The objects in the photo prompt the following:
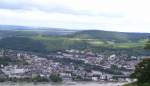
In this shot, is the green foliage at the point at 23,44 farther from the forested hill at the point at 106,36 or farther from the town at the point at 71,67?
the forested hill at the point at 106,36

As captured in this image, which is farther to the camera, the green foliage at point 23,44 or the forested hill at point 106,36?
the forested hill at point 106,36

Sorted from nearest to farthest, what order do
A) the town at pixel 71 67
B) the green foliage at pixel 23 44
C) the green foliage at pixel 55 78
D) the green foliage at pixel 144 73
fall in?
1. the green foliage at pixel 144 73
2. the green foliage at pixel 55 78
3. the town at pixel 71 67
4. the green foliage at pixel 23 44

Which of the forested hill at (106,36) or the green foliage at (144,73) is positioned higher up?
the green foliage at (144,73)

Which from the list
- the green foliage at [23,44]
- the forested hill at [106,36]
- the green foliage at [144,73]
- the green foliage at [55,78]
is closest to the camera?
the green foliage at [144,73]

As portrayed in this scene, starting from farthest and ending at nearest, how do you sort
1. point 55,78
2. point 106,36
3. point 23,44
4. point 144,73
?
1. point 106,36
2. point 23,44
3. point 55,78
4. point 144,73

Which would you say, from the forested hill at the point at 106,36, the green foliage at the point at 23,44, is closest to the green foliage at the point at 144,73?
the green foliage at the point at 23,44

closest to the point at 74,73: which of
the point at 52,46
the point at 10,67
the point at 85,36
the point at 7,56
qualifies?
the point at 10,67

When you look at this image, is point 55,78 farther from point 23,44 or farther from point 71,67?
point 23,44

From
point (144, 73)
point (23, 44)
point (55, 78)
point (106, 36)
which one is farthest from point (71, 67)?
point (144, 73)

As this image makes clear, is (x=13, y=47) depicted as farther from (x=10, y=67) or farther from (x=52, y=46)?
(x=10, y=67)

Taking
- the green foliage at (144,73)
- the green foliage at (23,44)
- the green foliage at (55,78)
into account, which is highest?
the green foliage at (144,73)
